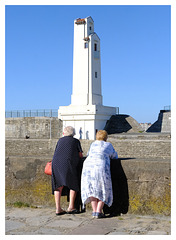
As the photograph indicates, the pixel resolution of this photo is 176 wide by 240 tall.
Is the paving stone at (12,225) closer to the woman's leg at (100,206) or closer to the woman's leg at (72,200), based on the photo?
the woman's leg at (72,200)

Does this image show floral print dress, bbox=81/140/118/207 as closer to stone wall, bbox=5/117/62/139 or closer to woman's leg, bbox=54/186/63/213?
woman's leg, bbox=54/186/63/213

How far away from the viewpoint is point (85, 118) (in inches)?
1121

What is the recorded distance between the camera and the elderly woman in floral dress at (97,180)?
436 centimetres

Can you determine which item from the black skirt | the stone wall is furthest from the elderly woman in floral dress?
the stone wall

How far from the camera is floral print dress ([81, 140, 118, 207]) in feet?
14.3

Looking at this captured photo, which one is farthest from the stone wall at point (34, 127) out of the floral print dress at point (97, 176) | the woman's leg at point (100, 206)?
the woman's leg at point (100, 206)

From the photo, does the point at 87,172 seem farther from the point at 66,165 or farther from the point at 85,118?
the point at 85,118

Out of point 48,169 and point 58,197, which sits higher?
point 48,169

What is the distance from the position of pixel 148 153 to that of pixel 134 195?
14.3m

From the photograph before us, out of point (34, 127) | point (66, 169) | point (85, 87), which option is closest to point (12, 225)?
point (66, 169)

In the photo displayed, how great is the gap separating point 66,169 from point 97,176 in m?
0.52

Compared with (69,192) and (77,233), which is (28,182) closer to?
(69,192)

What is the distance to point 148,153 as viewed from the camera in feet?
61.0

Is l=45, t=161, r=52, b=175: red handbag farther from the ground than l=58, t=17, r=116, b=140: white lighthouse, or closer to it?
closer to it
